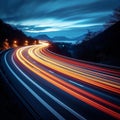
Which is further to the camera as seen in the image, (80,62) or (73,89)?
(80,62)

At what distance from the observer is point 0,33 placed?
106188mm

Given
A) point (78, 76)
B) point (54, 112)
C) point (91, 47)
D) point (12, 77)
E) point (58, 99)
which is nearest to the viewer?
point (54, 112)

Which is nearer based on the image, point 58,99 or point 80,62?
point 58,99

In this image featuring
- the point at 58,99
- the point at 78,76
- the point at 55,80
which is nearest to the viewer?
the point at 58,99

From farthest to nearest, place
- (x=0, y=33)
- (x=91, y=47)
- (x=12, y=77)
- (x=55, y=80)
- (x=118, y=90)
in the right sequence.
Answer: (x=0, y=33)
(x=91, y=47)
(x=12, y=77)
(x=55, y=80)
(x=118, y=90)

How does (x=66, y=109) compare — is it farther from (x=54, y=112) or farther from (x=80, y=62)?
(x=80, y=62)

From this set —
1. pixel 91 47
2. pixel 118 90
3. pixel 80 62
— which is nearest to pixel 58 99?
pixel 118 90

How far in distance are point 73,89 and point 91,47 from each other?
37700 millimetres

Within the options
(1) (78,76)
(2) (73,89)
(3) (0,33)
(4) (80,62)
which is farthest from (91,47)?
(3) (0,33)

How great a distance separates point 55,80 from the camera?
965 inches

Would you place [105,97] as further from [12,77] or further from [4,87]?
[12,77]

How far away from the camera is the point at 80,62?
127 feet

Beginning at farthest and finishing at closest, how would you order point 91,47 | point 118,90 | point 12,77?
point 91,47
point 12,77
point 118,90

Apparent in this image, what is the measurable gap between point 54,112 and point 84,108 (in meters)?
1.76
